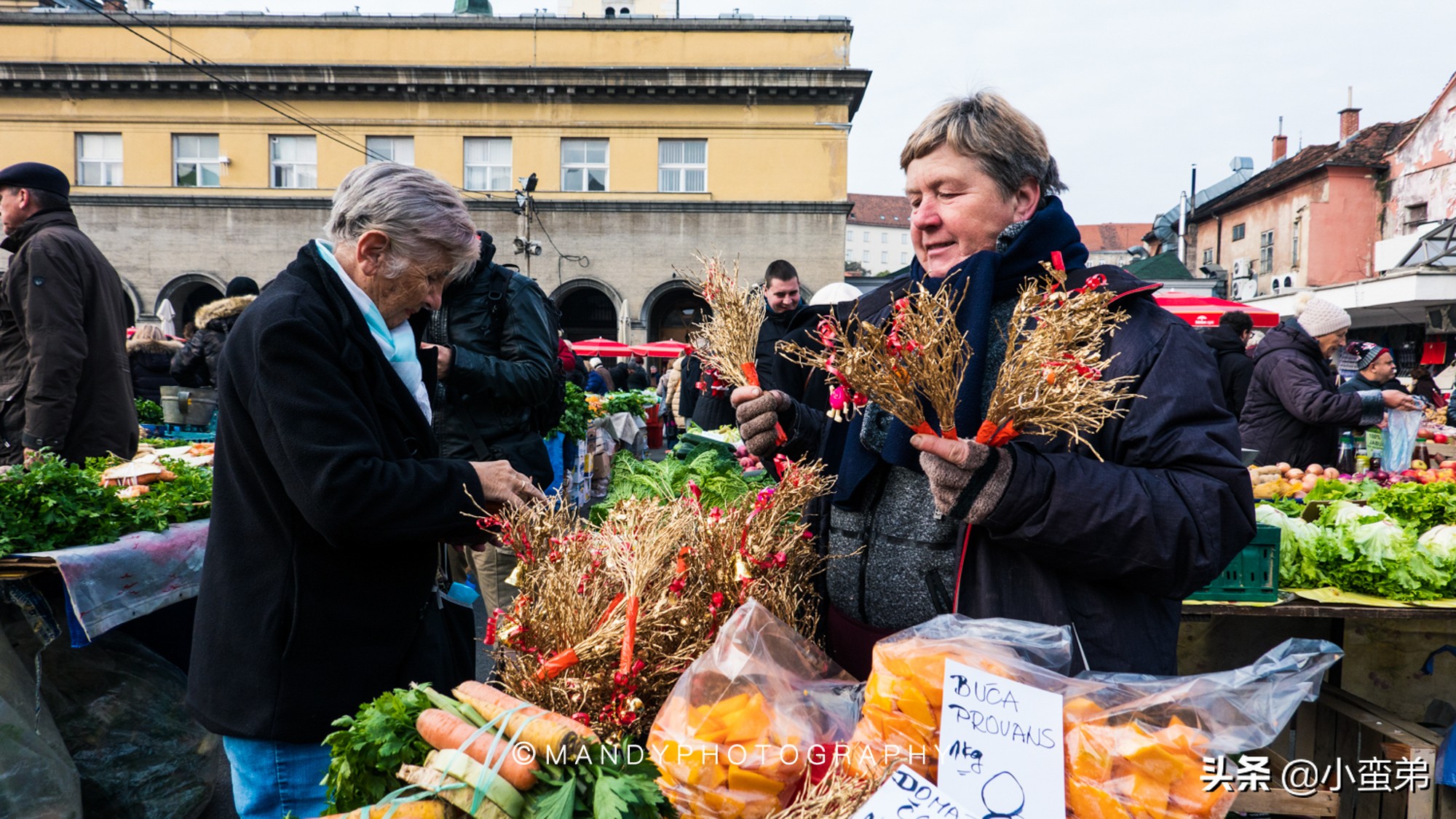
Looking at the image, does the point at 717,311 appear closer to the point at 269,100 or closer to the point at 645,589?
the point at 645,589

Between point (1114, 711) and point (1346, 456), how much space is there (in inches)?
→ 256

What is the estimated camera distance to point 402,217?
1.77 metres

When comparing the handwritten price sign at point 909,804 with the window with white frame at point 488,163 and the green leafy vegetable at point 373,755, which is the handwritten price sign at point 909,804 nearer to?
the green leafy vegetable at point 373,755

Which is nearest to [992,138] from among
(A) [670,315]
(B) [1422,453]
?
(B) [1422,453]

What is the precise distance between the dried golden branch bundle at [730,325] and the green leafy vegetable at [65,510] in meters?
1.79

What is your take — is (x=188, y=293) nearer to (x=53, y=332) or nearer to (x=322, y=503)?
(x=53, y=332)

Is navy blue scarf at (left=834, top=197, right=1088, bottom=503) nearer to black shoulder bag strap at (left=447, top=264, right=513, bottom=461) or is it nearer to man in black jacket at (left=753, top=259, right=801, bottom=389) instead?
black shoulder bag strap at (left=447, top=264, right=513, bottom=461)

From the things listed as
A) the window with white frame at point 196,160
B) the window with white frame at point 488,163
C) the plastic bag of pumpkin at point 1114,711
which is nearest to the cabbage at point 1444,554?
the plastic bag of pumpkin at point 1114,711

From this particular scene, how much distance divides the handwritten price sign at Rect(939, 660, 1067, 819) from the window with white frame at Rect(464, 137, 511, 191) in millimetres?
21324

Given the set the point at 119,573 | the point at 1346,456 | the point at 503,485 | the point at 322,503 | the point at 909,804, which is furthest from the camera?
the point at 1346,456

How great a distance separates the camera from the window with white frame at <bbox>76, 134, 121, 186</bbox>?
2058 cm

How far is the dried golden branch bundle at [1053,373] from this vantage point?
4.08 feet

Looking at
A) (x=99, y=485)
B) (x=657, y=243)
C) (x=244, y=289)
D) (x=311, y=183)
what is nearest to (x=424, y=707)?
(x=99, y=485)

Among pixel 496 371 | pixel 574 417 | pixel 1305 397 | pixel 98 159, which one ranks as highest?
pixel 98 159
